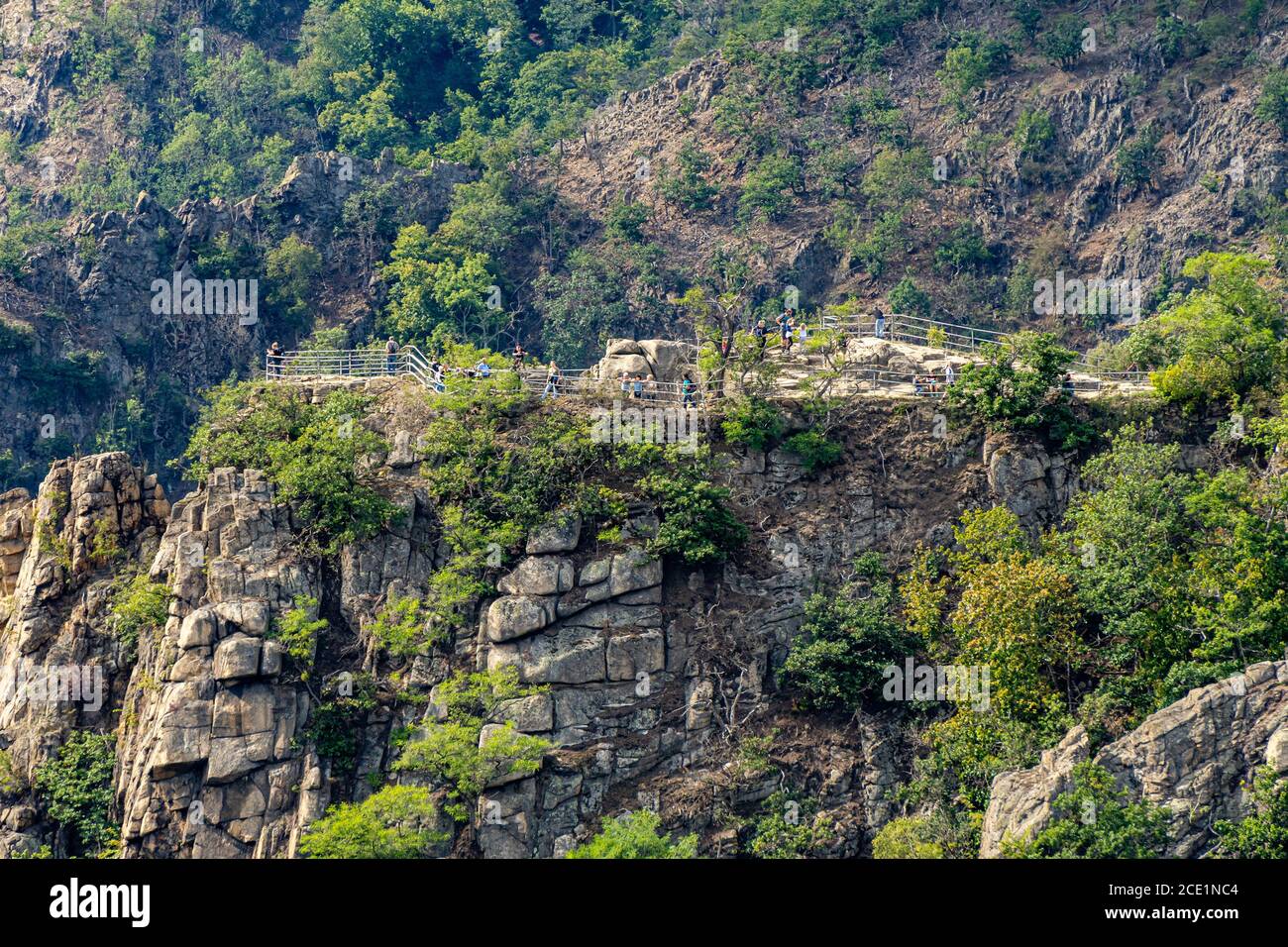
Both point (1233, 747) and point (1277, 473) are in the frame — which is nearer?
point (1233, 747)

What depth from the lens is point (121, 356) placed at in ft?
283

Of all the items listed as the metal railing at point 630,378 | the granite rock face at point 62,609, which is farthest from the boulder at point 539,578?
the granite rock face at point 62,609

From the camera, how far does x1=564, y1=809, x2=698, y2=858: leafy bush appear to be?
5538 cm

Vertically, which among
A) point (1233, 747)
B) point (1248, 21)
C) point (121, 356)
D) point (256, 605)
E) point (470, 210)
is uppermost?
point (1248, 21)

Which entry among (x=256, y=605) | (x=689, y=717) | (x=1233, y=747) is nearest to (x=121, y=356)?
(x=256, y=605)

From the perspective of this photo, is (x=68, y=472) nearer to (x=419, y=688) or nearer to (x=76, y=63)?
(x=419, y=688)

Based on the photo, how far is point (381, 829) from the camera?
186ft

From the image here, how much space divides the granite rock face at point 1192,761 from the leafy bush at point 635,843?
706 centimetres

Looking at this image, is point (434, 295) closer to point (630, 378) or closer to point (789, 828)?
point (630, 378)

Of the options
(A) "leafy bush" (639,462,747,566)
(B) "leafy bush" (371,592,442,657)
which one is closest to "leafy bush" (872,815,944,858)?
(A) "leafy bush" (639,462,747,566)

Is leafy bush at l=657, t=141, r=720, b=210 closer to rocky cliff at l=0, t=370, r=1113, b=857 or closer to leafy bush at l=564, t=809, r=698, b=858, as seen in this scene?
rocky cliff at l=0, t=370, r=1113, b=857

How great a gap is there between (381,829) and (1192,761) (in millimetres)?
18915

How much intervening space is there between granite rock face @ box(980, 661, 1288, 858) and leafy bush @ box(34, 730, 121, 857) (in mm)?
22619

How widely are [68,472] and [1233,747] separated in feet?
106
